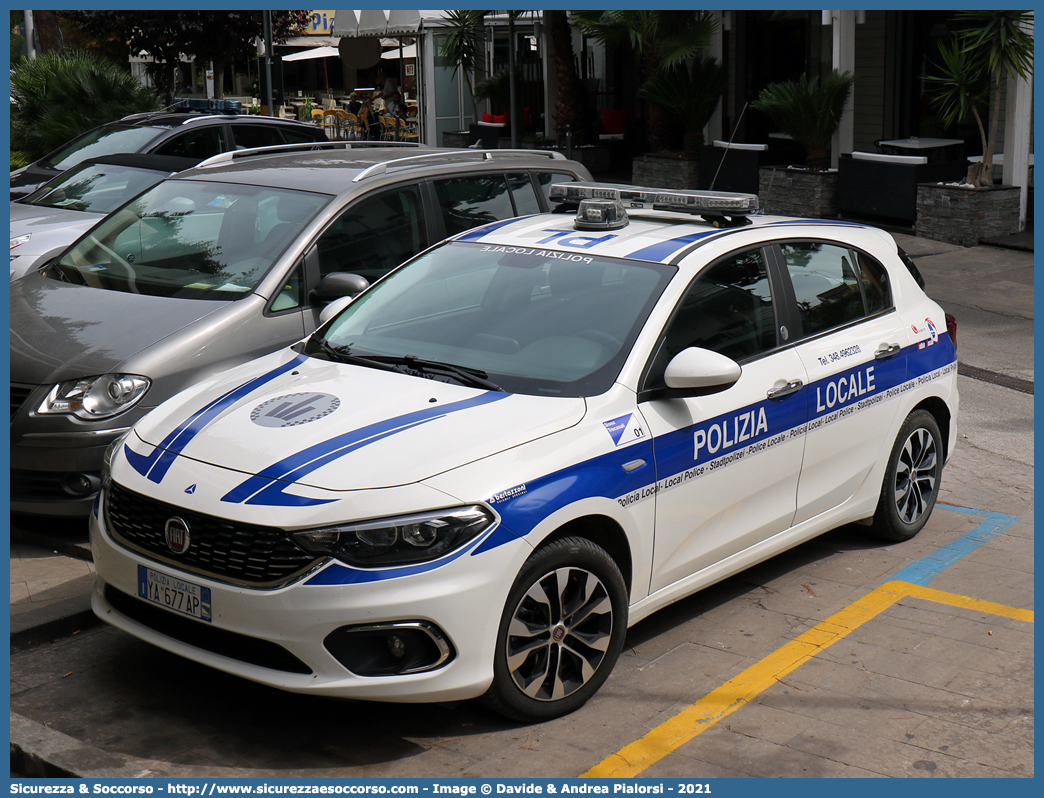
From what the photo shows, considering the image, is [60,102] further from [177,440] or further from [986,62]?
[177,440]

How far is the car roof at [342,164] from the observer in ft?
21.9

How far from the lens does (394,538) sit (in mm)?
3650

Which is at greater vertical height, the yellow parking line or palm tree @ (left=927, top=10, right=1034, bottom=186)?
palm tree @ (left=927, top=10, right=1034, bottom=186)

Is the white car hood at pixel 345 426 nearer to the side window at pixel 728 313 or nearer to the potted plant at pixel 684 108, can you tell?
the side window at pixel 728 313

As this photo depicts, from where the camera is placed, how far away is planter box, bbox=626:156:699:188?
18.7m

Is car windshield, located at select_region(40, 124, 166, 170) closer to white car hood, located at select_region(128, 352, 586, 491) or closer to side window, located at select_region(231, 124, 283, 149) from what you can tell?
side window, located at select_region(231, 124, 283, 149)

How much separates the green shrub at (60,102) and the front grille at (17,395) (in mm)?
13598

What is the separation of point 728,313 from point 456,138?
22856mm

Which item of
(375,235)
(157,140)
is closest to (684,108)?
(157,140)

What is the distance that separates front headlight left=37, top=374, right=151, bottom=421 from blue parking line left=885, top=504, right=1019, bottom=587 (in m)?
3.73

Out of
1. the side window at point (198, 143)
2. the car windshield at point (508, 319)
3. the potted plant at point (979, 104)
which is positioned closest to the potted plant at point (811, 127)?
the potted plant at point (979, 104)

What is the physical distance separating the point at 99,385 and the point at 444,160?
8.81 ft

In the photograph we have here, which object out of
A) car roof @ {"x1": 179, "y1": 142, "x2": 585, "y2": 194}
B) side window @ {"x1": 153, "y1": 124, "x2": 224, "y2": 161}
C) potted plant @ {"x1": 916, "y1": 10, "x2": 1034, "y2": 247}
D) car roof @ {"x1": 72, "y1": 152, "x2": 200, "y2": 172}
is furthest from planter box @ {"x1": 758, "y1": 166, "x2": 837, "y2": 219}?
car roof @ {"x1": 179, "y1": 142, "x2": 585, "y2": 194}

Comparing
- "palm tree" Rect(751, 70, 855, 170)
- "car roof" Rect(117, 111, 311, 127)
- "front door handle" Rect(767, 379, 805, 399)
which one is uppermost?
"palm tree" Rect(751, 70, 855, 170)
